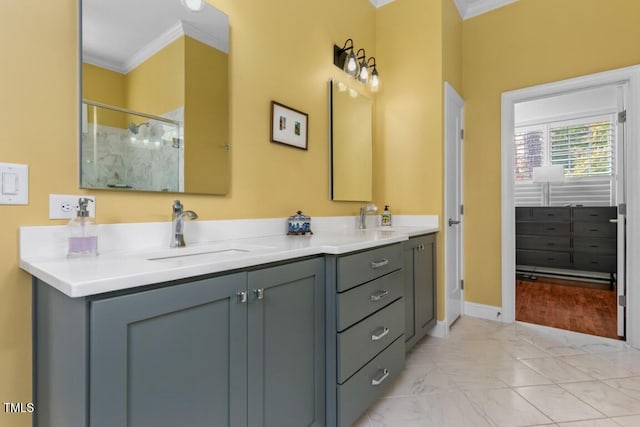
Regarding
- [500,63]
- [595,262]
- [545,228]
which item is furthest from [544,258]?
[500,63]

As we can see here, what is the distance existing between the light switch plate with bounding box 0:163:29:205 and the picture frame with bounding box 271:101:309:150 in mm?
1131

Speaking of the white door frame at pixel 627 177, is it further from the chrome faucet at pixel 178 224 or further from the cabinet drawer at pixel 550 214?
the chrome faucet at pixel 178 224

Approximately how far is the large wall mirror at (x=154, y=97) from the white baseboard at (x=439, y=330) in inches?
80.3

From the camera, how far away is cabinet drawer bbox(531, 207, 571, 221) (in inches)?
175

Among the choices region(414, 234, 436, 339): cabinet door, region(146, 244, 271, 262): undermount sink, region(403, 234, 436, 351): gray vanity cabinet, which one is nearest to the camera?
region(146, 244, 271, 262): undermount sink

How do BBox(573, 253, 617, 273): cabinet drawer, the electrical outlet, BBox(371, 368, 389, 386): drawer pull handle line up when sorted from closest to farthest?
the electrical outlet → BBox(371, 368, 389, 386): drawer pull handle → BBox(573, 253, 617, 273): cabinet drawer

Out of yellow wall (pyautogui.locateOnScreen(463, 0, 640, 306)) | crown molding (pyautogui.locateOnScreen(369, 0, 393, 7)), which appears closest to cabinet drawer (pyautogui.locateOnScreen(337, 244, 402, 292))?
yellow wall (pyautogui.locateOnScreen(463, 0, 640, 306))

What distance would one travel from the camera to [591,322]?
2.88 metres

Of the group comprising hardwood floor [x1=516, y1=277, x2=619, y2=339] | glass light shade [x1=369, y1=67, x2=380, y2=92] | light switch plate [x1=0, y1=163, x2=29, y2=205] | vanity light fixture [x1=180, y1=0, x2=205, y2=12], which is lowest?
hardwood floor [x1=516, y1=277, x2=619, y2=339]

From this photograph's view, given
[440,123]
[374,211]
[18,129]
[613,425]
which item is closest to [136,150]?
[18,129]

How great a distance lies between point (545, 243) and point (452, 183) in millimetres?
2774

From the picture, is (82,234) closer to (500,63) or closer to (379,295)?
(379,295)

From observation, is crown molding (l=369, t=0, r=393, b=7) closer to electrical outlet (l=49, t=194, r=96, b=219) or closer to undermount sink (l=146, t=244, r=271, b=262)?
undermount sink (l=146, t=244, r=271, b=262)

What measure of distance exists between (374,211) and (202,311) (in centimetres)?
205
